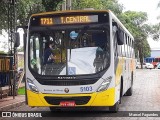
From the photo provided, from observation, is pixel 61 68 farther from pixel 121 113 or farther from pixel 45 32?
pixel 121 113

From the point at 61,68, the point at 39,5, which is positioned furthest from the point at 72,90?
the point at 39,5

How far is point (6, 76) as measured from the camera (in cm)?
1862

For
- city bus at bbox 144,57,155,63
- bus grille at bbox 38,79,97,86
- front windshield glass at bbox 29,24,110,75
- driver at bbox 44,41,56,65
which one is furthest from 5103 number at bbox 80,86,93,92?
city bus at bbox 144,57,155,63

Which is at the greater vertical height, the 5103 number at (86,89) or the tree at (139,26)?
the tree at (139,26)

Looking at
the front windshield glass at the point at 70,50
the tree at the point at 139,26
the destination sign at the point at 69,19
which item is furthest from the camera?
the tree at the point at 139,26

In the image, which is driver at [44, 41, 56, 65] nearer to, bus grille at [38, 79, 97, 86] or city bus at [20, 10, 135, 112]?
city bus at [20, 10, 135, 112]

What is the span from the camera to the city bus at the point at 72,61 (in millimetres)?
11406

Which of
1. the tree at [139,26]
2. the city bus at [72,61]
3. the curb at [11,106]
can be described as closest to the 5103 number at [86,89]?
the city bus at [72,61]

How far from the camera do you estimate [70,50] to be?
38.4ft

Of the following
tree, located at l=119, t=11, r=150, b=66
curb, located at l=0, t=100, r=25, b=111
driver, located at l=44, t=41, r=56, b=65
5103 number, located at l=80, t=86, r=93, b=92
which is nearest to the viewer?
5103 number, located at l=80, t=86, r=93, b=92

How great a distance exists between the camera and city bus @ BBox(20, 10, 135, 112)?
11406mm

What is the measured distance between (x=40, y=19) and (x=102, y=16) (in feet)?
5.97

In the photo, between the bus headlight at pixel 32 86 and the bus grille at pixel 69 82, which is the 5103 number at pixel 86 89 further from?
the bus headlight at pixel 32 86

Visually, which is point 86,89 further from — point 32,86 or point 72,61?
point 32,86
